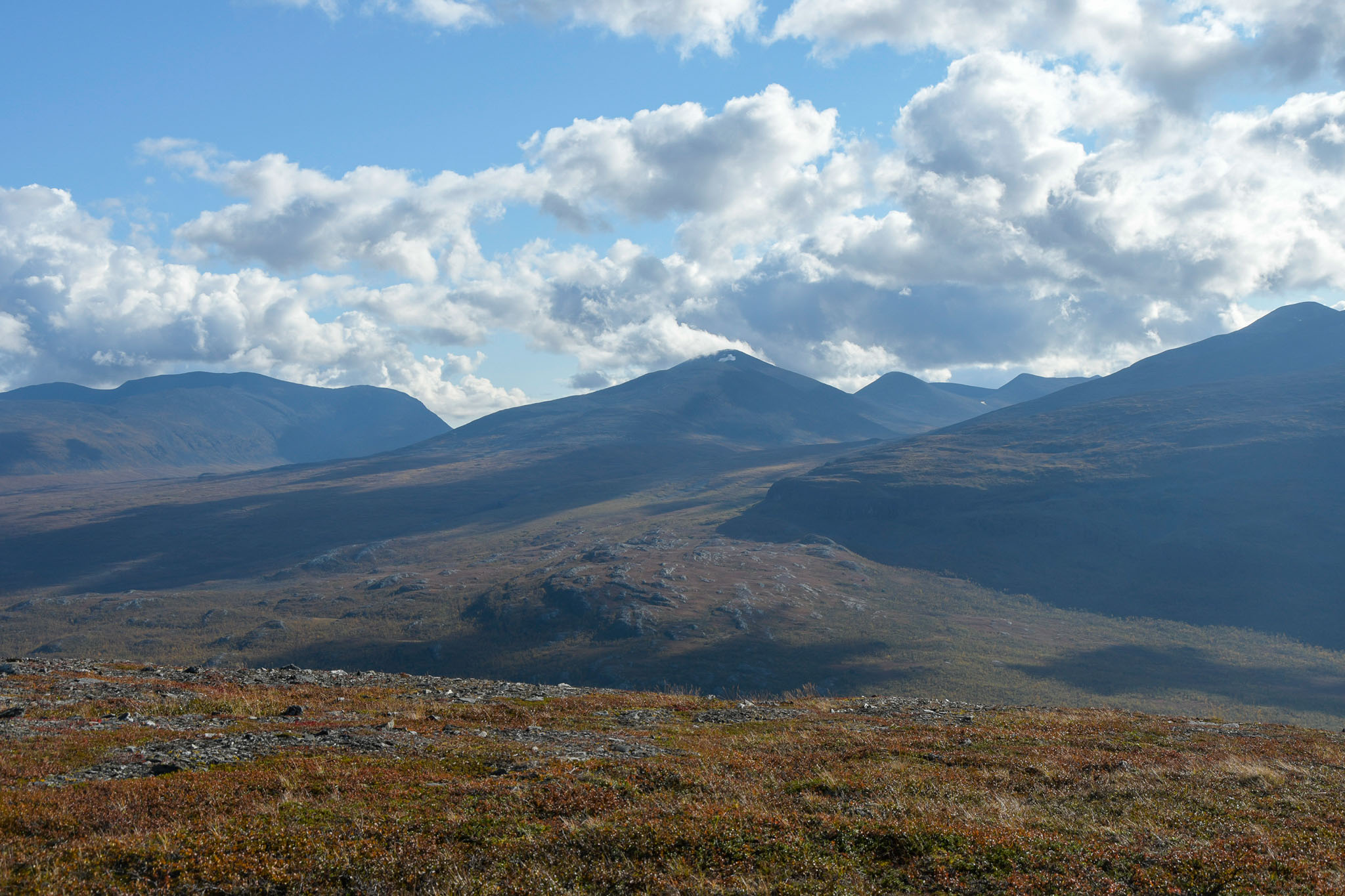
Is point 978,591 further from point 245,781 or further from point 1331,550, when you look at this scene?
point 245,781

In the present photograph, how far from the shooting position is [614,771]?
17188mm

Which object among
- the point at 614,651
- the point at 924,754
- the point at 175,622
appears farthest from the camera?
the point at 175,622

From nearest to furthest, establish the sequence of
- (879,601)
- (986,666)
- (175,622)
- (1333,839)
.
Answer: (1333,839), (986,666), (175,622), (879,601)

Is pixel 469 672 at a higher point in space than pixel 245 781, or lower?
lower

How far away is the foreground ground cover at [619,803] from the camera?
10.8 metres

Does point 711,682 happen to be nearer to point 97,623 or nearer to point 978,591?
point 978,591

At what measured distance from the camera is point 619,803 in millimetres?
14195

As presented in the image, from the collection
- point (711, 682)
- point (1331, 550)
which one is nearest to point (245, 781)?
point (711, 682)

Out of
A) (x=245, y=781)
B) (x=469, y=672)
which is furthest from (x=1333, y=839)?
(x=469, y=672)

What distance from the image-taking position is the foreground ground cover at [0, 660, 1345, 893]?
35.5ft

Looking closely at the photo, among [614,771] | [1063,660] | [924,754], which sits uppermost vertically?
[614,771]

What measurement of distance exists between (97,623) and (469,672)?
9540cm

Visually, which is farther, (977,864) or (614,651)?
(614,651)

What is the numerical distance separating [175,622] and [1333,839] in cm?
18183
